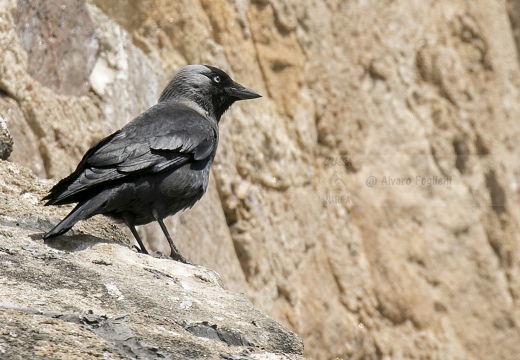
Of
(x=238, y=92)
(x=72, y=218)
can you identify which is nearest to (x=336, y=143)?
(x=238, y=92)

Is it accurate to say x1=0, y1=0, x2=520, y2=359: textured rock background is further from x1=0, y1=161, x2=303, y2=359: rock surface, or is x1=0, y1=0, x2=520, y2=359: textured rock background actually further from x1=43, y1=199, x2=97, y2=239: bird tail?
x1=0, y1=161, x2=303, y2=359: rock surface

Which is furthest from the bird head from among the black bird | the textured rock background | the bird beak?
the textured rock background

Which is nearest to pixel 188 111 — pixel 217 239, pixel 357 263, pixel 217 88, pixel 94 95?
pixel 217 88

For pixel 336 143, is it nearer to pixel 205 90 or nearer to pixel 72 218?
pixel 205 90

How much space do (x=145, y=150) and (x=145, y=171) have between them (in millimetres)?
121

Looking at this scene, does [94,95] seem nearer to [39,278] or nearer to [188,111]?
[188,111]

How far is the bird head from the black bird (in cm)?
28

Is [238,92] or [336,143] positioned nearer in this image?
[238,92]

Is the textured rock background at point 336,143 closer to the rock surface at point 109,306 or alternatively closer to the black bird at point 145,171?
the black bird at point 145,171

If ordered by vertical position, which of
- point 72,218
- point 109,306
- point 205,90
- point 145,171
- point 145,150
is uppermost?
point 205,90

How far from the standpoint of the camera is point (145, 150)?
505 centimetres

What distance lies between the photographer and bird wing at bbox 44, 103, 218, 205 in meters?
4.59

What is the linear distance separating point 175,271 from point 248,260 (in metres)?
3.41

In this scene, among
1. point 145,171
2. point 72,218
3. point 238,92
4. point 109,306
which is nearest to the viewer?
point 109,306
